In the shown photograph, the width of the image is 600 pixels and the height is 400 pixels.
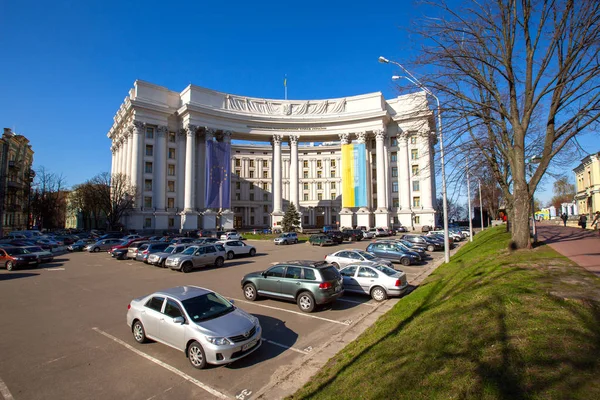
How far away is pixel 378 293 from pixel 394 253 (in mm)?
8857

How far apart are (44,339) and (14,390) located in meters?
2.79

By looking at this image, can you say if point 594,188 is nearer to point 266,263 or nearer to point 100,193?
point 266,263

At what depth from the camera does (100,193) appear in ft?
178

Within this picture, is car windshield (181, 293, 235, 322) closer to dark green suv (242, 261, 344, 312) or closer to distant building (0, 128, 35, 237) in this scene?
dark green suv (242, 261, 344, 312)

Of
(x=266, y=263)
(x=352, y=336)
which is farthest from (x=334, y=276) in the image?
(x=266, y=263)

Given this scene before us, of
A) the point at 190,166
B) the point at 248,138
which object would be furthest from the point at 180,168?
the point at 248,138

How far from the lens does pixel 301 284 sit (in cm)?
1062

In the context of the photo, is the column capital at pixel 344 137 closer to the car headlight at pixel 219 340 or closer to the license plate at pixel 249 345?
the license plate at pixel 249 345

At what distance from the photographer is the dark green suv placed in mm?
10320

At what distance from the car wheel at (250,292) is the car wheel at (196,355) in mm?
5199

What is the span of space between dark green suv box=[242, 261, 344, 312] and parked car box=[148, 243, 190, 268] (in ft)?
38.1

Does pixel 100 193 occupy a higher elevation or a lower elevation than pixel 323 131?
lower

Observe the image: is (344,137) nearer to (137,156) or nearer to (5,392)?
(137,156)

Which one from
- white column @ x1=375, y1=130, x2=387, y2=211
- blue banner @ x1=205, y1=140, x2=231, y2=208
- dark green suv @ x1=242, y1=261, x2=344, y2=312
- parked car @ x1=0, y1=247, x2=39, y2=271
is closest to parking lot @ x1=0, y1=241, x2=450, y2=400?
dark green suv @ x1=242, y1=261, x2=344, y2=312
